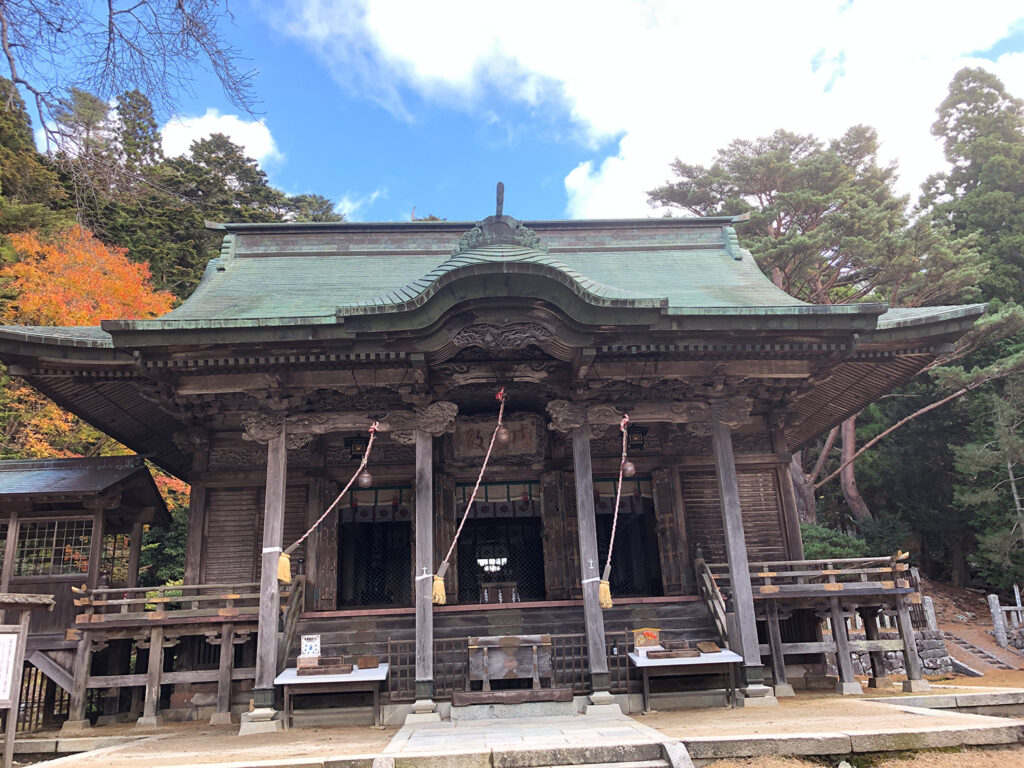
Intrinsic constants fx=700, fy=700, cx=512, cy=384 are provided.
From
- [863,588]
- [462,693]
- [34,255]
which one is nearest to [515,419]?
[462,693]

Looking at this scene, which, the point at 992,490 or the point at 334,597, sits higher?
the point at 992,490

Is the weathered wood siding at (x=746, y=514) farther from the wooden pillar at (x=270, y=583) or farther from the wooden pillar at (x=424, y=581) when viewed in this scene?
the wooden pillar at (x=270, y=583)

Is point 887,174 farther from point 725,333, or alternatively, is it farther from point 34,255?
point 34,255

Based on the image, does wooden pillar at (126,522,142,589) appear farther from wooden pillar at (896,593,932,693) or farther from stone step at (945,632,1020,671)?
stone step at (945,632,1020,671)

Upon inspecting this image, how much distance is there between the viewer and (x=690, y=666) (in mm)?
9398

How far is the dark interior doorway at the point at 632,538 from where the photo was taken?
13.4m

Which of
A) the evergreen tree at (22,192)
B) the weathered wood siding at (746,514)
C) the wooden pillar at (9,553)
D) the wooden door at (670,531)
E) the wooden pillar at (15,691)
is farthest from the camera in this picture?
the evergreen tree at (22,192)

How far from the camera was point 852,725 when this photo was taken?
6.23 metres

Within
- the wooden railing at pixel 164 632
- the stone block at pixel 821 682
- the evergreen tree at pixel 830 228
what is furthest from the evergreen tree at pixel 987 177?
the wooden railing at pixel 164 632

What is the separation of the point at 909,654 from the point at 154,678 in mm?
11524

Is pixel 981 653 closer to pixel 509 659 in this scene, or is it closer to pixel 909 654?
pixel 909 654

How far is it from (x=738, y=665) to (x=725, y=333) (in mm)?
4671

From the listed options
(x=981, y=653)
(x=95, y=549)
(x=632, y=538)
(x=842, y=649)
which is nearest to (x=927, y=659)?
(x=981, y=653)

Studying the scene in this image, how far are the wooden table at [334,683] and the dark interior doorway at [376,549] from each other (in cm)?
402
